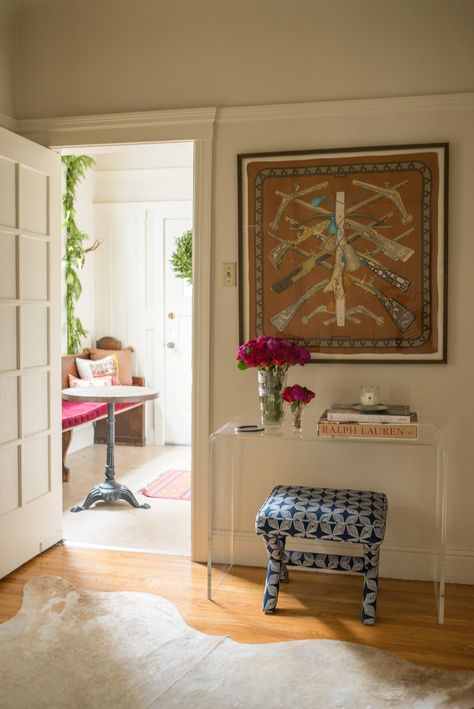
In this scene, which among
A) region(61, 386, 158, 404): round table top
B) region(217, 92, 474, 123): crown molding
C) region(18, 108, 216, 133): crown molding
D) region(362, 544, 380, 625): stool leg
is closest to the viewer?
region(362, 544, 380, 625): stool leg

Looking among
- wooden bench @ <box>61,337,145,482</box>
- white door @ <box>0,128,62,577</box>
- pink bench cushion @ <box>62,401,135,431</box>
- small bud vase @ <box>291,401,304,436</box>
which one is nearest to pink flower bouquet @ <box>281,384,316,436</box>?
small bud vase @ <box>291,401,304,436</box>

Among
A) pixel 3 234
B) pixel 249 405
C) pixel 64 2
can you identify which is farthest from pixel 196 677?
pixel 64 2

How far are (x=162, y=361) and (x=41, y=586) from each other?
3.50 meters

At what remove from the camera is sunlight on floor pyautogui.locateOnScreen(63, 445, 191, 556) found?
12.5 ft

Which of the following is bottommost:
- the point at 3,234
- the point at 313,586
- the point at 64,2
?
the point at 313,586

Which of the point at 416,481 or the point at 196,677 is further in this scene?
the point at 416,481

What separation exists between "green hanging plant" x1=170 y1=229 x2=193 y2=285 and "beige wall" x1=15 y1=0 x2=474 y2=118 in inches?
105

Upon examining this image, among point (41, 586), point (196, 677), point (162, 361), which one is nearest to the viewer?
point (196, 677)

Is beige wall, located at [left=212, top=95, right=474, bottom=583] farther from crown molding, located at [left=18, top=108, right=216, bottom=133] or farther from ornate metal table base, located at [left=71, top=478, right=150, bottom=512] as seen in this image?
ornate metal table base, located at [left=71, top=478, right=150, bottom=512]

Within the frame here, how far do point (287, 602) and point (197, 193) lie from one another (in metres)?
1.95

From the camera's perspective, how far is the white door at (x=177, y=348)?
20.9 feet

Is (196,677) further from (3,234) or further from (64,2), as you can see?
(64,2)

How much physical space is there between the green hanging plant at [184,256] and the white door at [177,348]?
69 mm

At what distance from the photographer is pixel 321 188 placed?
10.9 ft
